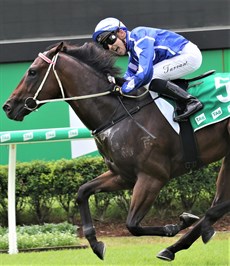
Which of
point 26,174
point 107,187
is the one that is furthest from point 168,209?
point 107,187

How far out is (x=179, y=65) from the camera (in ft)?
19.9

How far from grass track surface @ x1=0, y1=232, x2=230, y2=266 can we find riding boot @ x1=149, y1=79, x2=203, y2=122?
116 centimetres

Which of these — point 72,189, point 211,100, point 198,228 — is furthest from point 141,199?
point 72,189

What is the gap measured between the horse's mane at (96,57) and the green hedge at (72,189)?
200 cm

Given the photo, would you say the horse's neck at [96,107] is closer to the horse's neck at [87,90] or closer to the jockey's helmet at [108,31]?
the horse's neck at [87,90]

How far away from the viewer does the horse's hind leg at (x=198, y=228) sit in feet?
20.3

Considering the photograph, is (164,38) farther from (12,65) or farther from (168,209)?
(12,65)

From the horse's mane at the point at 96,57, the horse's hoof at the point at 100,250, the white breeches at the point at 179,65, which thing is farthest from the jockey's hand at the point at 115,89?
the horse's hoof at the point at 100,250

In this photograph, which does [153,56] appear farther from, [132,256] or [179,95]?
[132,256]

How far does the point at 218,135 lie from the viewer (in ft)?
19.9

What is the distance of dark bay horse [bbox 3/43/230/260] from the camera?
589 cm

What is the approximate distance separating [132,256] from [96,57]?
5.34 feet

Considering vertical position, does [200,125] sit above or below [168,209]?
above

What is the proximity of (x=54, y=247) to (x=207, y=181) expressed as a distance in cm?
185
